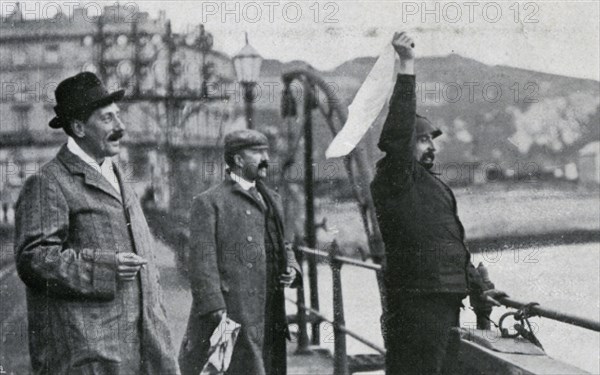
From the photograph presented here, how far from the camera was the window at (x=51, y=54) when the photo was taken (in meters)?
4.79

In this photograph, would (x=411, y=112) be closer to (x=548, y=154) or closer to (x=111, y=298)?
(x=111, y=298)

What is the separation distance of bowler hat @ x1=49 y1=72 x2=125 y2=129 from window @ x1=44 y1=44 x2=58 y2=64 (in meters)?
2.23

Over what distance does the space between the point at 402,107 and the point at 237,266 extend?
1453mm

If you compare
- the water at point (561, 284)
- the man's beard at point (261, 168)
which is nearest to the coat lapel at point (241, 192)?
the man's beard at point (261, 168)

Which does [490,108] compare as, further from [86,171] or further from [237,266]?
[86,171]

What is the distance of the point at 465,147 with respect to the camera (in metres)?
5.57

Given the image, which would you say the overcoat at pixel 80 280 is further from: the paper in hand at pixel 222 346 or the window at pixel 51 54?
the window at pixel 51 54

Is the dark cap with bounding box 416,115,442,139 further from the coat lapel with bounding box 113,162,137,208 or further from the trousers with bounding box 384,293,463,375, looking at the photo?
the coat lapel with bounding box 113,162,137,208

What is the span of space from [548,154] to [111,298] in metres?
3.79

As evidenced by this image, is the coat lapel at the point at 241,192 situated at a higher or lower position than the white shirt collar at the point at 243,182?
lower

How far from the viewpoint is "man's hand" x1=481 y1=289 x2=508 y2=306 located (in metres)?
3.12

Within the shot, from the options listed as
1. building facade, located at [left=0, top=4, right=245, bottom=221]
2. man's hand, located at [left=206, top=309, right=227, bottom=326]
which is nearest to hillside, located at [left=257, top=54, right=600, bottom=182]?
building facade, located at [left=0, top=4, right=245, bottom=221]

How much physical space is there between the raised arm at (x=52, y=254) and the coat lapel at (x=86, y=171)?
10 cm

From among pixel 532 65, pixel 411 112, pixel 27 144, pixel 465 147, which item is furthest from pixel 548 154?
pixel 27 144
